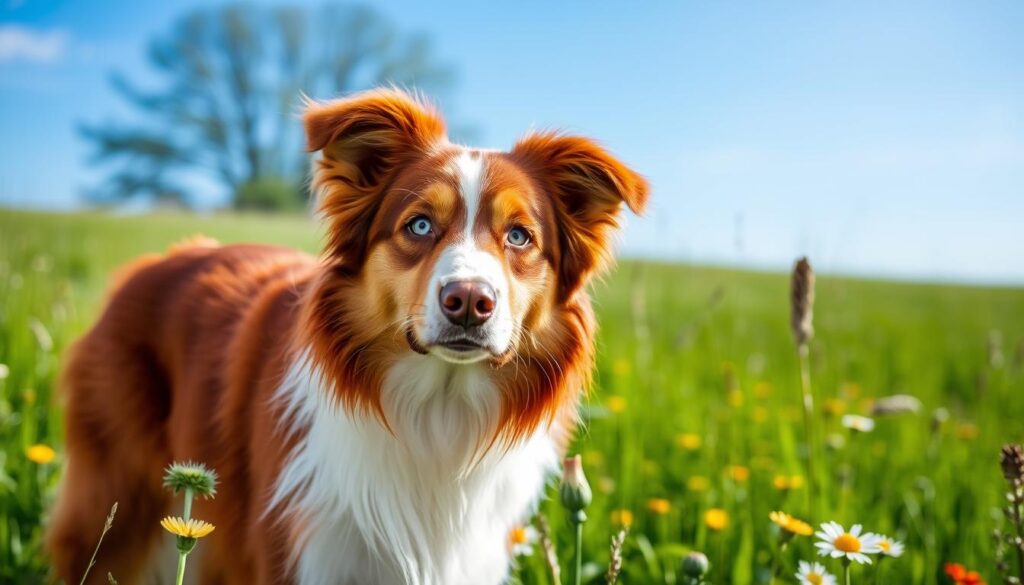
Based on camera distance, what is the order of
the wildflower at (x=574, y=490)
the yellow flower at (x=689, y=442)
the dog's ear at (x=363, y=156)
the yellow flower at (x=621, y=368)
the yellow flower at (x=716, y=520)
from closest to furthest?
the wildflower at (x=574, y=490) → the dog's ear at (x=363, y=156) → the yellow flower at (x=716, y=520) → the yellow flower at (x=689, y=442) → the yellow flower at (x=621, y=368)

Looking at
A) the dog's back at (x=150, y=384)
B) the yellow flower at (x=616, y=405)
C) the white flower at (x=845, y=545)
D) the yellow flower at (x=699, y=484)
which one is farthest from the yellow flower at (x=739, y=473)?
the dog's back at (x=150, y=384)

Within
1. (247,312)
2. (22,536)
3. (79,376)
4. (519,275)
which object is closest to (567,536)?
(519,275)

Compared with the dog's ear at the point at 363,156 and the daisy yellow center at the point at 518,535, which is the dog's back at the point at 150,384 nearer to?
the dog's ear at the point at 363,156

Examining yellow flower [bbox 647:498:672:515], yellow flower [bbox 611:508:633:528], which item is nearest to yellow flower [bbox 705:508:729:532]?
yellow flower [bbox 647:498:672:515]

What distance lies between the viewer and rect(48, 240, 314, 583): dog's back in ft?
9.81

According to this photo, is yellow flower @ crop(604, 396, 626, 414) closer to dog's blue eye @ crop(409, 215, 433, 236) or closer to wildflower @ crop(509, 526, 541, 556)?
wildflower @ crop(509, 526, 541, 556)

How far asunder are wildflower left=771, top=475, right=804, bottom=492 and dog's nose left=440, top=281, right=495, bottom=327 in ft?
5.92

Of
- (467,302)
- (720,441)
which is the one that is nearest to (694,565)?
(467,302)

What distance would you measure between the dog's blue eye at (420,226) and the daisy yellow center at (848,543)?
57.8 inches

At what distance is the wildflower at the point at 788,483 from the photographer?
3.30m

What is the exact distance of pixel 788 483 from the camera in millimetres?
3346

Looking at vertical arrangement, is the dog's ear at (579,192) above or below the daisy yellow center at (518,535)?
above

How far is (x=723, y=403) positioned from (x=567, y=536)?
8.51 ft

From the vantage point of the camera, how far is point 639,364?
557cm
